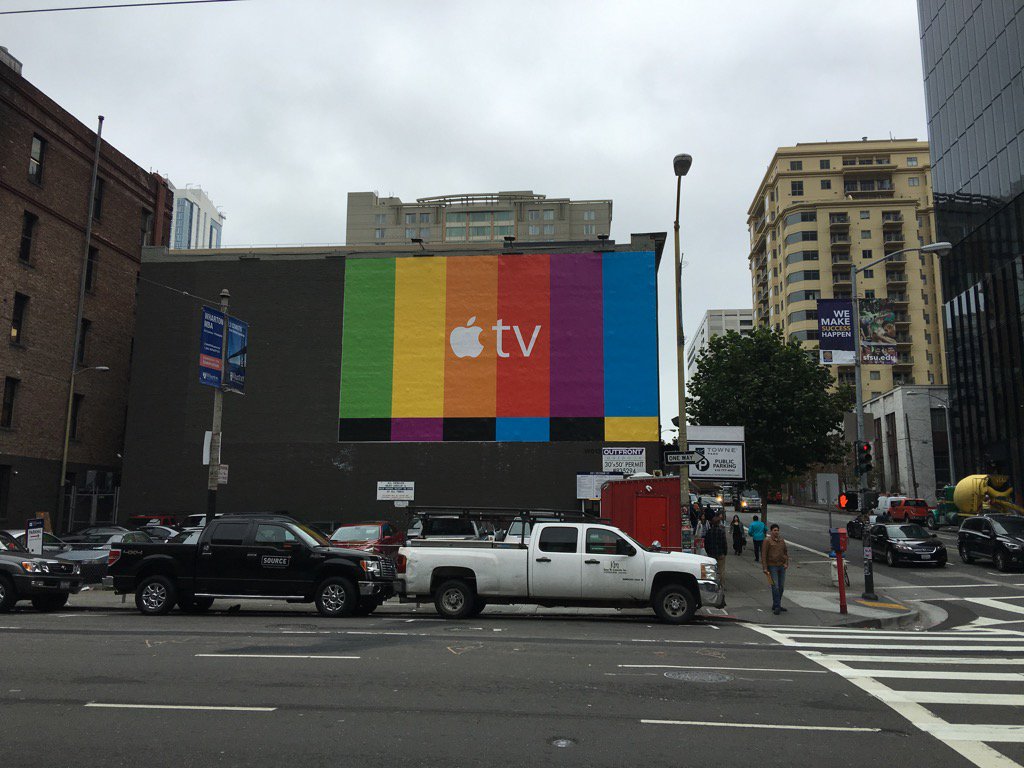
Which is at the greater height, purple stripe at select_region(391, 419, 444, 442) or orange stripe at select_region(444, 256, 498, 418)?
orange stripe at select_region(444, 256, 498, 418)

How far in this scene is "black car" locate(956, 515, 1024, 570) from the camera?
25.3m

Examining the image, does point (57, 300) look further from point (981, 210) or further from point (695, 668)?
point (981, 210)

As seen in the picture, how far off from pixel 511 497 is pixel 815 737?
→ 84.7ft

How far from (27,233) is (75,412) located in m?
8.64

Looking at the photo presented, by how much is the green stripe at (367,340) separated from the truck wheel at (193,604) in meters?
17.5

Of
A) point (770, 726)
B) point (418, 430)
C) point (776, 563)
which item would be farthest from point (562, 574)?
point (418, 430)

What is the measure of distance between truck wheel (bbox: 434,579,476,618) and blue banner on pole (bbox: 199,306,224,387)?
357 inches

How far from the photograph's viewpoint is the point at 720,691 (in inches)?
339

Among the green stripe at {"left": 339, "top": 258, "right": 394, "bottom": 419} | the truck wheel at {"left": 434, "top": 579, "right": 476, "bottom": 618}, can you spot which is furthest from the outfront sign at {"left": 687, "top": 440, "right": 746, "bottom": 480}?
the green stripe at {"left": 339, "top": 258, "right": 394, "bottom": 419}

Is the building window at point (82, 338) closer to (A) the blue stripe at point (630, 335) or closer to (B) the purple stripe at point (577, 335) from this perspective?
(B) the purple stripe at point (577, 335)

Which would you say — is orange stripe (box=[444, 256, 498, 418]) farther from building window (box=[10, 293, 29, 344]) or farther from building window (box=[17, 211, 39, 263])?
building window (box=[17, 211, 39, 263])

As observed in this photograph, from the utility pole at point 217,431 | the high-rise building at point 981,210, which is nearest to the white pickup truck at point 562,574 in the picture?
the utility pole at point 217,431

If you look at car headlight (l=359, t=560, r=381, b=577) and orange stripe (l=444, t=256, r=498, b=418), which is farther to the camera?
orange stripe (l=444, t=256, r=498, b=418)

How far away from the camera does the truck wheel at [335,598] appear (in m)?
15.1
